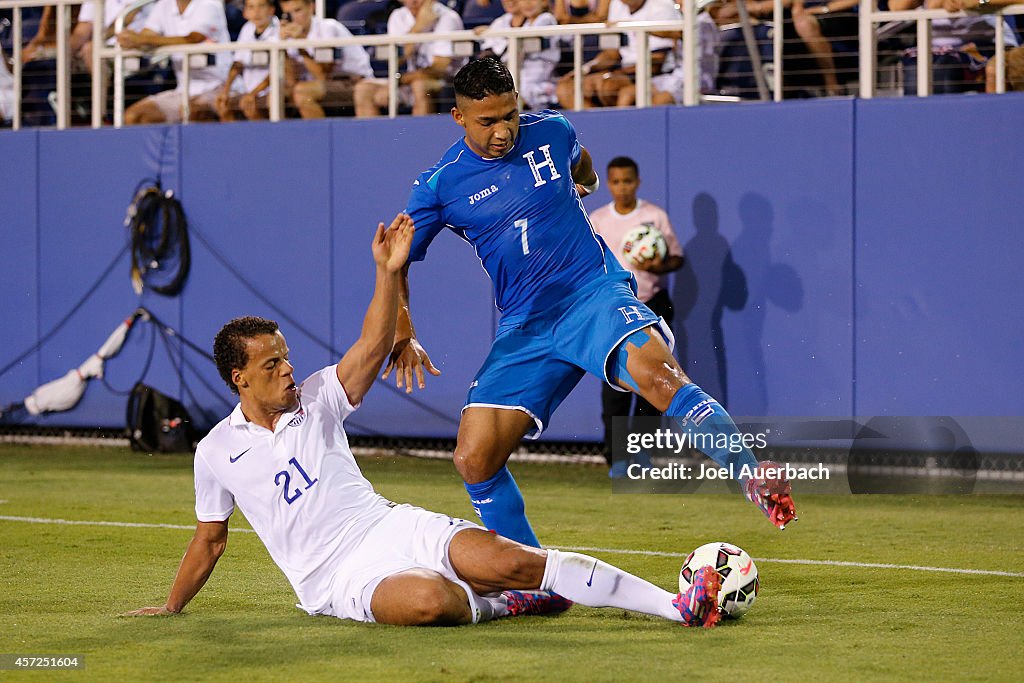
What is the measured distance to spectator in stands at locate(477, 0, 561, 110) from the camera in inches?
510

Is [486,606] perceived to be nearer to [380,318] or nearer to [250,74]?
[380,318]

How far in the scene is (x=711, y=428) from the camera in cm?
584

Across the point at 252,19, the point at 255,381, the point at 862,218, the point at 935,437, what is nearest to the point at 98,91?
the point at 252,19

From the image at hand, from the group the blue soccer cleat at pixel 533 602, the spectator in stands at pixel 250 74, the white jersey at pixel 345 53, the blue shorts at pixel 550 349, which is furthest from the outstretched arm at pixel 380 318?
the spectator in stands at pixel 250 74

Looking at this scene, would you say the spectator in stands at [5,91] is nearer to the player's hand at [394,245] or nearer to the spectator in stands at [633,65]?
the spectator in stands at [633,65]

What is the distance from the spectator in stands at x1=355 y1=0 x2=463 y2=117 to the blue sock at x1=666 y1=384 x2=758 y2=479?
777cm

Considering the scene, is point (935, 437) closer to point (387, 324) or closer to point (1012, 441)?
point (1012, 441)

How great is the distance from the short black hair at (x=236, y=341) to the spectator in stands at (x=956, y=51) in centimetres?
721

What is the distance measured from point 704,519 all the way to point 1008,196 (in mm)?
3593

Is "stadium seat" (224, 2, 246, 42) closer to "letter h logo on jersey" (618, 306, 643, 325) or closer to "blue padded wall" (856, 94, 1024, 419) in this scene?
"blue padded wall" (856, 94, 1024, 419)

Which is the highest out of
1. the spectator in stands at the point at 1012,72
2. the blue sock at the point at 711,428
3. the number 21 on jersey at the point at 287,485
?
the spectator in stands at the point at 1012,72

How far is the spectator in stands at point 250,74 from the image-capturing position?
14148 millimetres

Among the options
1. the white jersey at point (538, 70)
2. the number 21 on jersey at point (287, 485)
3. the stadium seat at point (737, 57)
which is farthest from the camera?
the white jersey at point (538, 70)

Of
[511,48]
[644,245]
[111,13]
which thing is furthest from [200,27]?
[644,245]
